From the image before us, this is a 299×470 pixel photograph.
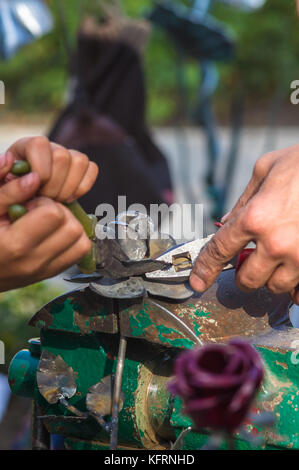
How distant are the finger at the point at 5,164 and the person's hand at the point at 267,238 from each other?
0.40 meters

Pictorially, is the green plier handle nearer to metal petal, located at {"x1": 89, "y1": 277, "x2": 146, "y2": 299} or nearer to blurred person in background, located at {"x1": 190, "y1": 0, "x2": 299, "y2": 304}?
metal petal, located at {"x1": 89, "y1": 277, "x2": 146, "y2": 299}

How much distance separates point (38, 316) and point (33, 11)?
2.76 metres

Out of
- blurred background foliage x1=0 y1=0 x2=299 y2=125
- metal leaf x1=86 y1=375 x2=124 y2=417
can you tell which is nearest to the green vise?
metal leaf x1=86 y1=375 x2=124 y2=417

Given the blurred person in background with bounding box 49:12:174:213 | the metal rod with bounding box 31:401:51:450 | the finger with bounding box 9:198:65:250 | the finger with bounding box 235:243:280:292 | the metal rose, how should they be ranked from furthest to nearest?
1. the blurred person in background with bounding box 49:12:174:213
2. the metal rod with bounding box 31:401:51:450
3. the finger with bounding box 235:243:280:292
4. the finger with bounding box 9:198:65:250
5. the metal rose

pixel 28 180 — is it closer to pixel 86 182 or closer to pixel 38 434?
pixel 86 182

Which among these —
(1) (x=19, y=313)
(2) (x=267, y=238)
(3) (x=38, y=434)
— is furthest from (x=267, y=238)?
(1) (x=19, y=313)

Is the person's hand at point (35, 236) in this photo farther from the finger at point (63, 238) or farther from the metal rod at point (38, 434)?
the metal rod at point (38, 434)

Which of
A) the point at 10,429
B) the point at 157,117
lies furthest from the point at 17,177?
the point at 157,117

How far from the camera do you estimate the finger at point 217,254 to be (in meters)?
1.00

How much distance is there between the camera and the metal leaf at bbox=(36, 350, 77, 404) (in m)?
1.01

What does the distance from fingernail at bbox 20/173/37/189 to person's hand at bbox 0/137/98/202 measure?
18 mm

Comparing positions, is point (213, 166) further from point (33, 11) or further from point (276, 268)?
point (276, 268)

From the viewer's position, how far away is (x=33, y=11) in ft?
10.7

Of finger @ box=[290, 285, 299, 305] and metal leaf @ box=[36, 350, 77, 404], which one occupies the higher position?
finger @ box=[290, 285, 299, 305]
